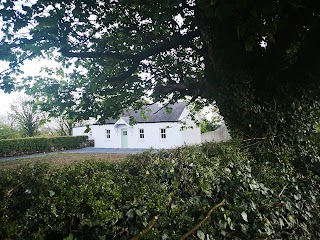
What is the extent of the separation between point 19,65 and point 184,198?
4.20 meters

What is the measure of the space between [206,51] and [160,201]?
3930 mm

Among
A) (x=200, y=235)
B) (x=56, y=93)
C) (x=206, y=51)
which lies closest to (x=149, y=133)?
(x=56, y=93)

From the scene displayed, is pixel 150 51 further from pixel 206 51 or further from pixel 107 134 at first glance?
pixel 107 134

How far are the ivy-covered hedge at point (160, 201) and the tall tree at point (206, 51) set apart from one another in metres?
1.34

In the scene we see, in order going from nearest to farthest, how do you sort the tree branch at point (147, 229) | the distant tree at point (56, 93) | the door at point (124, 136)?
the tree branch at point (147, 229), the distant tree at point (56, 93), the door at point (124, 136)

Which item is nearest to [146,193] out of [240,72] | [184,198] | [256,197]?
[184,198]

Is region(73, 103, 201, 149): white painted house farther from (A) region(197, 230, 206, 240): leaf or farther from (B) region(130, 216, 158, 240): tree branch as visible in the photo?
(B) region(130, 216, 158, 240): tree branch

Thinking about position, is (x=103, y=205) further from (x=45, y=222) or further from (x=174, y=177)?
(x=174, y=177)

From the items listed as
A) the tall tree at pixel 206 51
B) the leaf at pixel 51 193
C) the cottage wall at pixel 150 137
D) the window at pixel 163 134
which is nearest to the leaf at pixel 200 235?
the leaf at pixel 51 193

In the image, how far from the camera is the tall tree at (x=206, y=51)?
12.3ft

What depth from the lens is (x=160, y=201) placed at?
1.98 metres

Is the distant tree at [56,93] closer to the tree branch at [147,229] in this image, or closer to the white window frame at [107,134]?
the tree branch at [147,229]

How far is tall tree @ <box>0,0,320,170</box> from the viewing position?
3.73m

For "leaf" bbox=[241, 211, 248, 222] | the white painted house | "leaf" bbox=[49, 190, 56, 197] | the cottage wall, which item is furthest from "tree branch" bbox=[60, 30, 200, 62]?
the cottage wall
